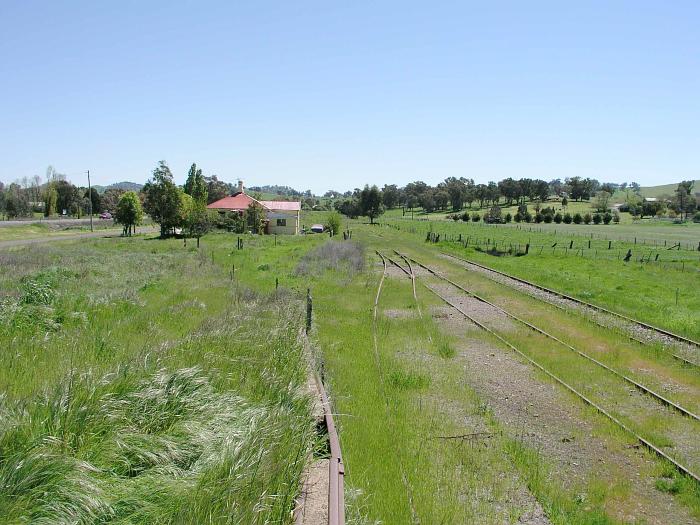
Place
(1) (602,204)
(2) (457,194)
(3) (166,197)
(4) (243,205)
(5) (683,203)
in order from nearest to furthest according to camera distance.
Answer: (3) (166,197) < (4) (243,205) < (5) (683,203) < (1) (602,204) < (2) (457,194)

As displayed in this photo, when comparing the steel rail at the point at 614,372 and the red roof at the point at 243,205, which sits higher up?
the red roof at the point at 243,205

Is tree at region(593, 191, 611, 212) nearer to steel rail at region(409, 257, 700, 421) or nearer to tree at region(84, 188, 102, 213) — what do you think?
tree at region(84, 188, 102, 213)

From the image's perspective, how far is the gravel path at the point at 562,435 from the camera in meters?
8.03

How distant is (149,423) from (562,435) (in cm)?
707

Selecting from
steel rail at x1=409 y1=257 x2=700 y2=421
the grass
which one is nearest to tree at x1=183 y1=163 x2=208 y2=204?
the grass

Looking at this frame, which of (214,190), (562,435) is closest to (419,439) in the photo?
(562,435)

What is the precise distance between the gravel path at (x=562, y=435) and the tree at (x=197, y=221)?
5403cm

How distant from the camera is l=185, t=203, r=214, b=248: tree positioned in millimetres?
65000

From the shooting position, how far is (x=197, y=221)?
65750 mm

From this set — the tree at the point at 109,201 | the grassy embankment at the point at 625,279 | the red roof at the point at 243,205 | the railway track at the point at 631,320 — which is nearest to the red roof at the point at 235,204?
the red roof at the point at 243,205

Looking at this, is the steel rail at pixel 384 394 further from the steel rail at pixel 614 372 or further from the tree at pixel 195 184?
the tree at pixel 195 184

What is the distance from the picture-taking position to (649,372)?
14.1 metres

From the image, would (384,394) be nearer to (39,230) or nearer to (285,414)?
(285,414)

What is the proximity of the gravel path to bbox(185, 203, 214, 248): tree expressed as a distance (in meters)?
54.0
